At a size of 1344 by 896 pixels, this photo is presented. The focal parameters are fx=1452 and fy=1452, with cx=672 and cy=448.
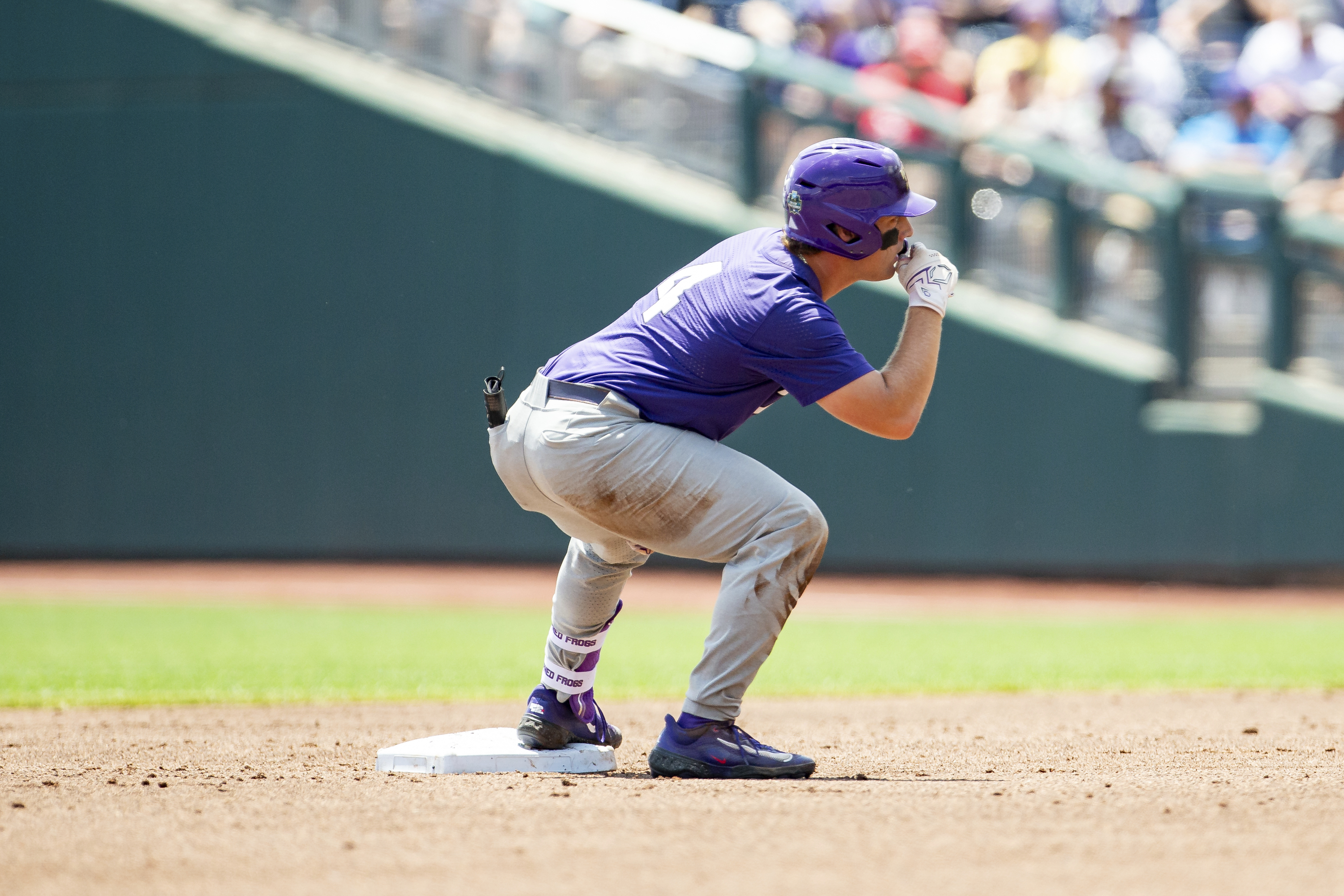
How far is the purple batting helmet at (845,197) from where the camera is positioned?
4.16 metres

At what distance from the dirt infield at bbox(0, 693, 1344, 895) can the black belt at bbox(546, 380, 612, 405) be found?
42.7 inches

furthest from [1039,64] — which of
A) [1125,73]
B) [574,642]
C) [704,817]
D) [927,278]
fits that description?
[704,817]

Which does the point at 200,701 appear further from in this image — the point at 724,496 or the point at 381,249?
the point at 381,249

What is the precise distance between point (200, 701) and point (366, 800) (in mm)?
2917

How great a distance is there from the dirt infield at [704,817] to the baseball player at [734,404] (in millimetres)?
362

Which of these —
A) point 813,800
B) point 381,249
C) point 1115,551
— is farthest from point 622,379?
point 381,249

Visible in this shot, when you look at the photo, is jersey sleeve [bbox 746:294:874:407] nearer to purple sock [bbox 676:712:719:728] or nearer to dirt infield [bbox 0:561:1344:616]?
purple sock [bbox 676:712:719:728]

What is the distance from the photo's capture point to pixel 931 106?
12297 mm

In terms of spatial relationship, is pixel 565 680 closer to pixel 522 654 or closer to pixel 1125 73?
pixel 522 654

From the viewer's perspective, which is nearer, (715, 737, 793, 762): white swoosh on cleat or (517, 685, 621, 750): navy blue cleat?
(715, 737, 793, 762): white swoosh on cleat

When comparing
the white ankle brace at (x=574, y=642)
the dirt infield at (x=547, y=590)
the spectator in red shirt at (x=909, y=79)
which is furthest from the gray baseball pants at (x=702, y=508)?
the spectator in red shirt at (x=909, y=79)

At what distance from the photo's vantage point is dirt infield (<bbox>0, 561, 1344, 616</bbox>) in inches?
431

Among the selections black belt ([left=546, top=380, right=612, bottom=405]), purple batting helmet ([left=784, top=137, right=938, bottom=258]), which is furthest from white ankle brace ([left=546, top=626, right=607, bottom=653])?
purple batting helmet ([left=784, top=137, right=938, bottom=258])

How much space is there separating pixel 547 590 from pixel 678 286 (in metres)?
7.94
